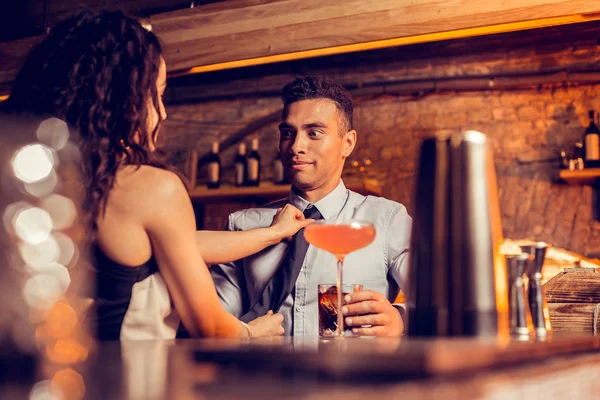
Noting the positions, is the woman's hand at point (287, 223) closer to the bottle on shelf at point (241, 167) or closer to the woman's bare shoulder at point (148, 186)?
the woman's bare shoulder at point (148, 186)

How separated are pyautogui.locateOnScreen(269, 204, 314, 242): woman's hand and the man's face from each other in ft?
1.11

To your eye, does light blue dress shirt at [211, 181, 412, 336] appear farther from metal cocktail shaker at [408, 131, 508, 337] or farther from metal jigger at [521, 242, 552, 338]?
metal cocktail shaker at [408, 131, 508, 337]

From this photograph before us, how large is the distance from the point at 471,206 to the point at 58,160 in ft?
2.77

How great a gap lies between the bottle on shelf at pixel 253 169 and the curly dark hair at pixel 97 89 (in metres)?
3.54

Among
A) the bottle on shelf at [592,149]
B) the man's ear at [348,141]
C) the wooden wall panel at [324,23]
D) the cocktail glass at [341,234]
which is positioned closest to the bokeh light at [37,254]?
the cocktail glass at [341,234]

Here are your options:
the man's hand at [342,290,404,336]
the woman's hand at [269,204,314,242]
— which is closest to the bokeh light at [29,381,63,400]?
the man's hand at [342,290,404,336]

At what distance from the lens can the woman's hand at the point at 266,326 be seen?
160 cm

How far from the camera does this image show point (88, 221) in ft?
4.26

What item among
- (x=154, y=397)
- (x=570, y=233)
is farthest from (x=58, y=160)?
(x=570, y=233)

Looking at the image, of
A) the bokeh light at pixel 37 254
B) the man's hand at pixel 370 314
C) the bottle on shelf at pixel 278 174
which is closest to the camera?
the bokeh light at pixel 37 254

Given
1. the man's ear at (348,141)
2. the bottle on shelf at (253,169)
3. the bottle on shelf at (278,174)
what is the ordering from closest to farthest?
the man's ear at (348,141) → the bottle on shelf at (278,174) → the bottle on shelf at (253,169)

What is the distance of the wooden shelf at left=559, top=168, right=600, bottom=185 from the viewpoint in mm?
4125

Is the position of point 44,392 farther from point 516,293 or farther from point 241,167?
point 241,167

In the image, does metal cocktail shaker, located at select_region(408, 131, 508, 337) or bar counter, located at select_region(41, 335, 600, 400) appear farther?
metal cocktail shaker, located at select_region(408, 131, 508, 337)
